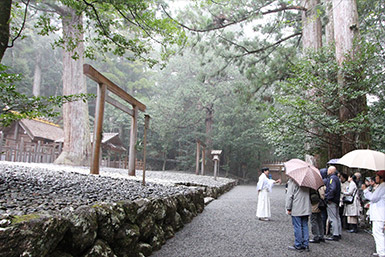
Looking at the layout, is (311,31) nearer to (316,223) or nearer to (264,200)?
(264,200)

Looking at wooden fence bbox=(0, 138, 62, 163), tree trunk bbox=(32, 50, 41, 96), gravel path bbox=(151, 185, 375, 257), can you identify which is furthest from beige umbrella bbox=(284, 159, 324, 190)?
tree trunk bbox=(32, 50, 41, 96)

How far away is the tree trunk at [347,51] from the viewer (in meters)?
5.72

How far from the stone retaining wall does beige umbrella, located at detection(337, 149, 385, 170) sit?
294 centimetres

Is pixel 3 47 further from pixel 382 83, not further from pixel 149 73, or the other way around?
pixel 149 73

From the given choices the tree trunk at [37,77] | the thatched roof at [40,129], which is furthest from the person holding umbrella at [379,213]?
the tree trunk at [37,77]

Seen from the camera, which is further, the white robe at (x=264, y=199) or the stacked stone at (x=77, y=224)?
the white robe at (x=264, y=199)

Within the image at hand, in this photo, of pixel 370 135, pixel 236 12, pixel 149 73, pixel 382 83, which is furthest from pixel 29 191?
pixel 149 73

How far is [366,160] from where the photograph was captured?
157 inches

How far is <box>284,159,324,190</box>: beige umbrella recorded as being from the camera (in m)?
3.88

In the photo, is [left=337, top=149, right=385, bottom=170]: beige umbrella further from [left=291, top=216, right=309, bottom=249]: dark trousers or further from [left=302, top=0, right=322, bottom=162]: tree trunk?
[left=302, top=0, right=322, bottom=162]: tree trunk

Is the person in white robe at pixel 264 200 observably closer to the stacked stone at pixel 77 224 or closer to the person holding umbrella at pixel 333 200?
the person holding umbrella at pixel 333 200

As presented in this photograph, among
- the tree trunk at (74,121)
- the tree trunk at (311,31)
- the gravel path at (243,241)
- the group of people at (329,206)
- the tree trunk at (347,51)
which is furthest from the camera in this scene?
the tree trunk at (74,121)

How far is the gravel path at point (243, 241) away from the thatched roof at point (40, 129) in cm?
1247

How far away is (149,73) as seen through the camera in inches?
934
